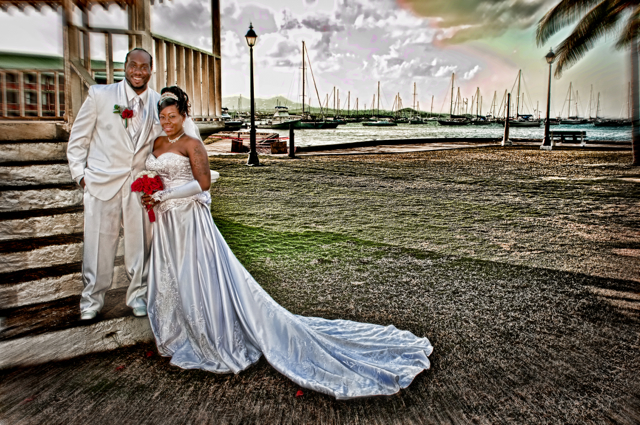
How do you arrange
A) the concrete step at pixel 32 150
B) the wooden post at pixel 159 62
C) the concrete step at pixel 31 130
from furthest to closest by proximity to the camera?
1. the wooden post at pixel 159 62
2. the concrete step at pixel 31 130
3. the concrete step at pixel 32 150

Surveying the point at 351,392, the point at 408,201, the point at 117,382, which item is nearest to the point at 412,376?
the point at 351,392

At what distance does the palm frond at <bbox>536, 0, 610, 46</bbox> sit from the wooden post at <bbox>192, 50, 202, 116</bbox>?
610 inches

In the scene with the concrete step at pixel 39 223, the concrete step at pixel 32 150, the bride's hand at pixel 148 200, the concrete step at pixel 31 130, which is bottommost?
the concrete step at pixel 39 223

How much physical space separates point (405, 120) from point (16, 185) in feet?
460

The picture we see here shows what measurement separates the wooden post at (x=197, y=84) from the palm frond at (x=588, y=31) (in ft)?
52.7

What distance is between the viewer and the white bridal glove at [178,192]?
3598mm

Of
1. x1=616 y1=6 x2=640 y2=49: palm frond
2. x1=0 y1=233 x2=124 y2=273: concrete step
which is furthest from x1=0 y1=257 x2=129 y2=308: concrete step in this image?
x1=616 y1=6 x2=640 y2=49: palm frond

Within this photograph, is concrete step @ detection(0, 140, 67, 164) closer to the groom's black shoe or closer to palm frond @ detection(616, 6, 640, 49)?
the groom's black shoe

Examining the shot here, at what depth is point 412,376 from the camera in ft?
10.6

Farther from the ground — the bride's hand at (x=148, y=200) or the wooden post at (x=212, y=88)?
the wooden post at (x=212, y=88)

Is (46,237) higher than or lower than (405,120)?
lower

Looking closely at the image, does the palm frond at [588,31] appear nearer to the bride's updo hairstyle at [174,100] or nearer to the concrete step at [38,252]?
the bride's updo hairstyle at [174,100]

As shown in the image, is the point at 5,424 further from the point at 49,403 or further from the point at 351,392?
the point at 351,392

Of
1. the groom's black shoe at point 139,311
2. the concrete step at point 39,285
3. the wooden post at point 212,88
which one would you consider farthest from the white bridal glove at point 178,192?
the wooden post at point 212,88
